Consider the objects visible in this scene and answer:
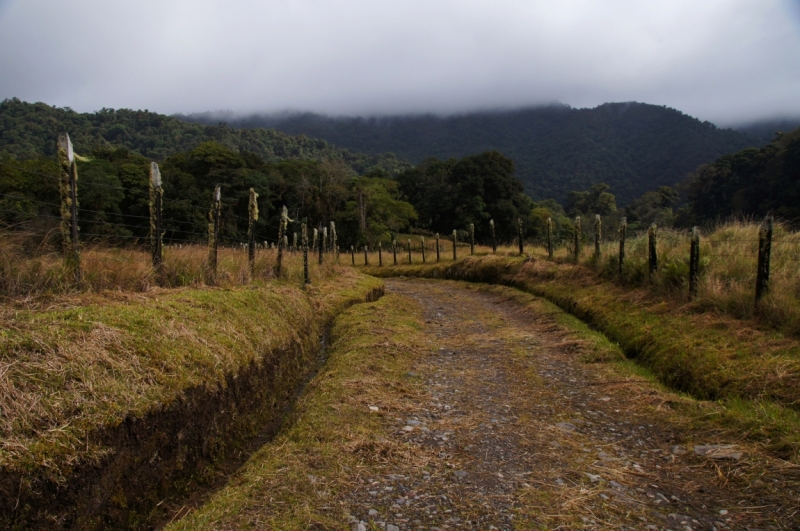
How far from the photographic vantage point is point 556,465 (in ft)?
15.8

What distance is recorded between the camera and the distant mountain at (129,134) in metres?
97.0

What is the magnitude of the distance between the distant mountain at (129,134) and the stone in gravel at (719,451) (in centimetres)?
9809

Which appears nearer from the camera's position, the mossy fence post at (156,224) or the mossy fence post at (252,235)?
the mossy fence post at (156,224)

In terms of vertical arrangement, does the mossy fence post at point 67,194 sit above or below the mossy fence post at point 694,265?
above

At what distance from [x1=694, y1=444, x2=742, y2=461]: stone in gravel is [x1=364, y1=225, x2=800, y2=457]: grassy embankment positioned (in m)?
0.34

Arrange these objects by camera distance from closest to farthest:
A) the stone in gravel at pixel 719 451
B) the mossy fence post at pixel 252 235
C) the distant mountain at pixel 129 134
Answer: the stone in gravel at pixel 719 451 < the mossy fence post at pixel 252 235 < the distant mountain at pixel 129 134

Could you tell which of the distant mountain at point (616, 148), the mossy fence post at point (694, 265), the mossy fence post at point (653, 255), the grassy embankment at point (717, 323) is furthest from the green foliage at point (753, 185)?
the distant mountain at point (616, 148)

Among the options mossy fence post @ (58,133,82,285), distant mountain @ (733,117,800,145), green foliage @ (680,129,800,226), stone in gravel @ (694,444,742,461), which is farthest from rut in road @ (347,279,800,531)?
distant mountain @ (733,117,800,145)

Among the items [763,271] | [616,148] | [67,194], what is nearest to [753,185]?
A: [763,271]

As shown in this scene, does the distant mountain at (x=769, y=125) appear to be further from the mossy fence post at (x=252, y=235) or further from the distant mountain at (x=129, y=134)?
the mossy fence post at (x=252, y=235)

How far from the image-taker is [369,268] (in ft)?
115

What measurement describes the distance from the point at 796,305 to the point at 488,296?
37.9 ft

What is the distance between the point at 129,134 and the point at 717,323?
141722mm

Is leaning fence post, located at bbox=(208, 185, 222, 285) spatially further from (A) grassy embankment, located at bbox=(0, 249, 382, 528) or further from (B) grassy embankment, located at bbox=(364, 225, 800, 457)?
(B) grassy embankment, located at bbox=(364, 225, 800, 457)
